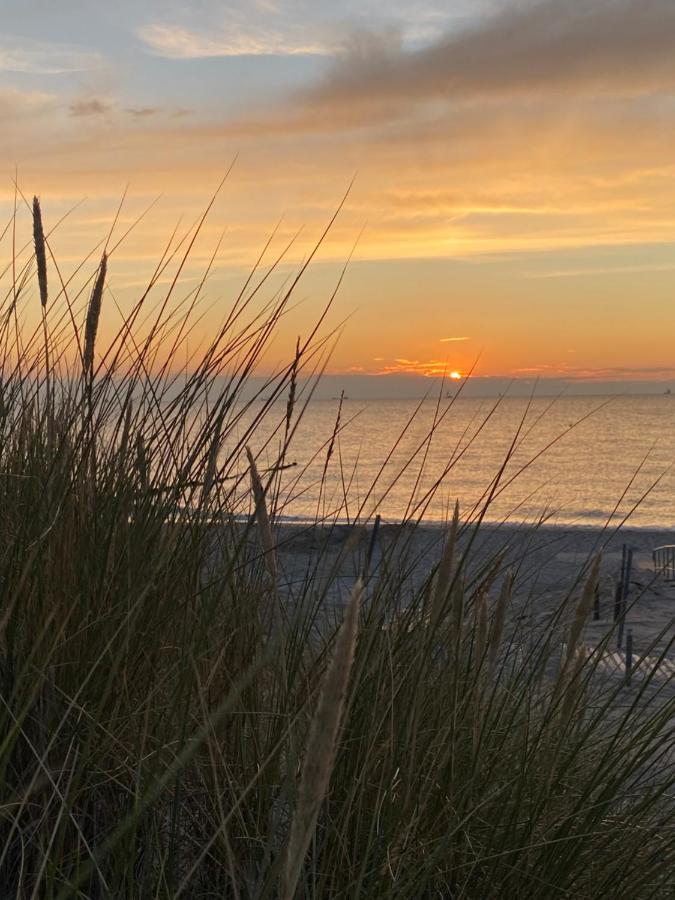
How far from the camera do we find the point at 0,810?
1.58 m

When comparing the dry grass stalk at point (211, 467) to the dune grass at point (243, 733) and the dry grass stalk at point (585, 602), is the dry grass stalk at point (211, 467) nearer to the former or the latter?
the dune grass at point (243, 733)

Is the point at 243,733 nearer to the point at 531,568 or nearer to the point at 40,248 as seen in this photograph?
the point at 40,248

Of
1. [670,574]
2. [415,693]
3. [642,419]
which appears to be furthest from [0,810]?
[642,419]

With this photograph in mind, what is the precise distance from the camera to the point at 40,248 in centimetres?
263

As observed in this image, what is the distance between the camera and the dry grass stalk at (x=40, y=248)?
2584mm

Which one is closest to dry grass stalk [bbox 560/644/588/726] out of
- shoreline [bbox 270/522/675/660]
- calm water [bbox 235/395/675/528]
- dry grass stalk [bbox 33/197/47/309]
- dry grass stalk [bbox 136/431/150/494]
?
shoreline [bbox 270/522/675/660]

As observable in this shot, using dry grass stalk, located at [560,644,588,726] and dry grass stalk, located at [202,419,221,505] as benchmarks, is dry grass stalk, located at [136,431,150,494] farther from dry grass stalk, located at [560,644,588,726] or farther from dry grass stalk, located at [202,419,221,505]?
dry grass stalk, located at [560,644,588,726]

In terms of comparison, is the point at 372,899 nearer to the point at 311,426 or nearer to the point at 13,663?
the point at 13,663

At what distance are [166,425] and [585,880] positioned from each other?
4.97 feet

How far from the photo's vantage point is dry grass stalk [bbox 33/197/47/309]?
2.58 meters

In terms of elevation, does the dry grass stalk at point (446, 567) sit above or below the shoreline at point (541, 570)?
above

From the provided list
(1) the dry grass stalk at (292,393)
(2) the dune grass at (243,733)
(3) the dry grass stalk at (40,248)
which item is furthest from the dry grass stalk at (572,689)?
(3) the dry grass stalk at (40,248)

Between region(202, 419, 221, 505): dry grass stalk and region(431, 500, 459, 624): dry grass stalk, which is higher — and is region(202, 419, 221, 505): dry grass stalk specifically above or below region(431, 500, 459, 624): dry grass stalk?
above

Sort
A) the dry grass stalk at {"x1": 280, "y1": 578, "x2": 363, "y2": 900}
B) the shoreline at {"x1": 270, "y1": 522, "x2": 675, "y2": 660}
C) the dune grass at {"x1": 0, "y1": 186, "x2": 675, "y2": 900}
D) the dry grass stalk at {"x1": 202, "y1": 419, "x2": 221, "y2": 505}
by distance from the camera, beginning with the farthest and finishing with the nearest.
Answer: the shoreline at {"x1": 270, "y1": 522, "x2": 675, "y2": 660} < the dry grass stalk at {"x1": 202, "y1": 419, "x2": 221, "y2": 505} < the dune grass at {"x1": 0, "y1": 186, "x2": 675, "y2": 900} < the dry grass stalk at {"x1": 280, "y1": 578, "x2": 363, "y2": 900}
